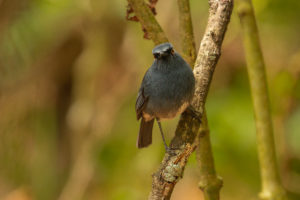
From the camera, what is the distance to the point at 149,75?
139 inches

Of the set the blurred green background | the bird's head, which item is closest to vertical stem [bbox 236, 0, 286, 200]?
the bird's head

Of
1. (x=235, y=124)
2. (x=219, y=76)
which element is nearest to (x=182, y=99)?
(x=235, y=124)

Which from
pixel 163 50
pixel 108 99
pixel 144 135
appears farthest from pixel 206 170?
pixel 108 99

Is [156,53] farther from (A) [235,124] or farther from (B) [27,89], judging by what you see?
(B) [27,89]

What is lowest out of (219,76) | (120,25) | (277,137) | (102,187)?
(102,187)

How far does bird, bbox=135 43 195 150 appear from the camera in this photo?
308 cm

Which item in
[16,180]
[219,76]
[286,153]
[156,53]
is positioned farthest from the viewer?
[16,180]

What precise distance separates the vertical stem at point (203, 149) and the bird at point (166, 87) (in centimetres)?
13

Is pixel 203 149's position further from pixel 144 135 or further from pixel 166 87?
Result: pixel 144 135

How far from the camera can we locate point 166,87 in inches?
136

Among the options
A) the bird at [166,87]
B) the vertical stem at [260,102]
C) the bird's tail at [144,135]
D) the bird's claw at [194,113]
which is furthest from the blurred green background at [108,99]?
the vertical stem at [260,102]

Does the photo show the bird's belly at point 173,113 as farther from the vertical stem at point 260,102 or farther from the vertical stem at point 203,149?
the vertical stem at point 260,102

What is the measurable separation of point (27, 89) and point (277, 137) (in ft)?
10.3

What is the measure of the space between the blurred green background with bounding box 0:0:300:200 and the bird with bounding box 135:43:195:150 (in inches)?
32.5
